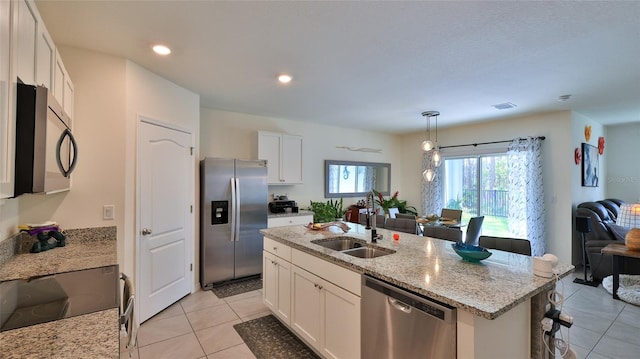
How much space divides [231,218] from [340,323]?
7.80 feet

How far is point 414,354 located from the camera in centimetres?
148

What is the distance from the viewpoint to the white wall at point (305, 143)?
14.5 feet

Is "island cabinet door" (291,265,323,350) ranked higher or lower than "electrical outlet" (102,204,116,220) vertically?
lower

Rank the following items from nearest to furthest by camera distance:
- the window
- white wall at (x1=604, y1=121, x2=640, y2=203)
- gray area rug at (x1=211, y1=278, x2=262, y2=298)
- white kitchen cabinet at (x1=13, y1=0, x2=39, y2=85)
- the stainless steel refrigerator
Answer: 1. white kitchen cabinet at (x1=13, y1=0, x2=39, y2=85)
2. gray area rug at (x1=211, y1=278, x2=262, y2=298)
3. the stainless steel refrigerator
4. the window
5. white wall at (x1=604, y1=121, x2=640, y2=203)

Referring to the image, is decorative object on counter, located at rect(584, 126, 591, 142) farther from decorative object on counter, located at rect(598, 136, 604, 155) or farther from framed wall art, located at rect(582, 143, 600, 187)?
decorative object on counter, located at rect(598, 136, 604, 155)

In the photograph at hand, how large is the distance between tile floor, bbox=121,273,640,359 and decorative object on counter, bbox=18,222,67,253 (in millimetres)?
1033

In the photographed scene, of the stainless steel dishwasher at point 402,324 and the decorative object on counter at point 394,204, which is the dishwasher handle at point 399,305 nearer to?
the stainless steel dishwasher at point 402,324

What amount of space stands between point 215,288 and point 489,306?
342cm

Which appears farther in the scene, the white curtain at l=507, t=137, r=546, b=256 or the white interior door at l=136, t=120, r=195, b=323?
the white curtain at l=507, t=137, r=546, b=256

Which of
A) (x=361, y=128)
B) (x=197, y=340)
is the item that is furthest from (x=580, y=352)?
(x=361, y=128)

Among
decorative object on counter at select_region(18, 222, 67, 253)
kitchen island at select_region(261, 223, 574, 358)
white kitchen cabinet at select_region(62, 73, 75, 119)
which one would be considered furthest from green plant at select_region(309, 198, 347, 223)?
white kitchen cabinet at select_region(62, 73, 75, 119)

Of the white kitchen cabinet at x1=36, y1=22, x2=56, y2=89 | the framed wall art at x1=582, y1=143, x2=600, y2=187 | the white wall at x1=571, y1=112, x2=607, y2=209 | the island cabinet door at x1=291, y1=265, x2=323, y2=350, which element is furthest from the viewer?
the framed wall art at x1=582, y1=143, x2=600, y2=187

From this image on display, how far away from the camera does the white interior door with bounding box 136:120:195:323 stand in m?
2.82

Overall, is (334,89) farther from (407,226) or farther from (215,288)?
(215,288)
